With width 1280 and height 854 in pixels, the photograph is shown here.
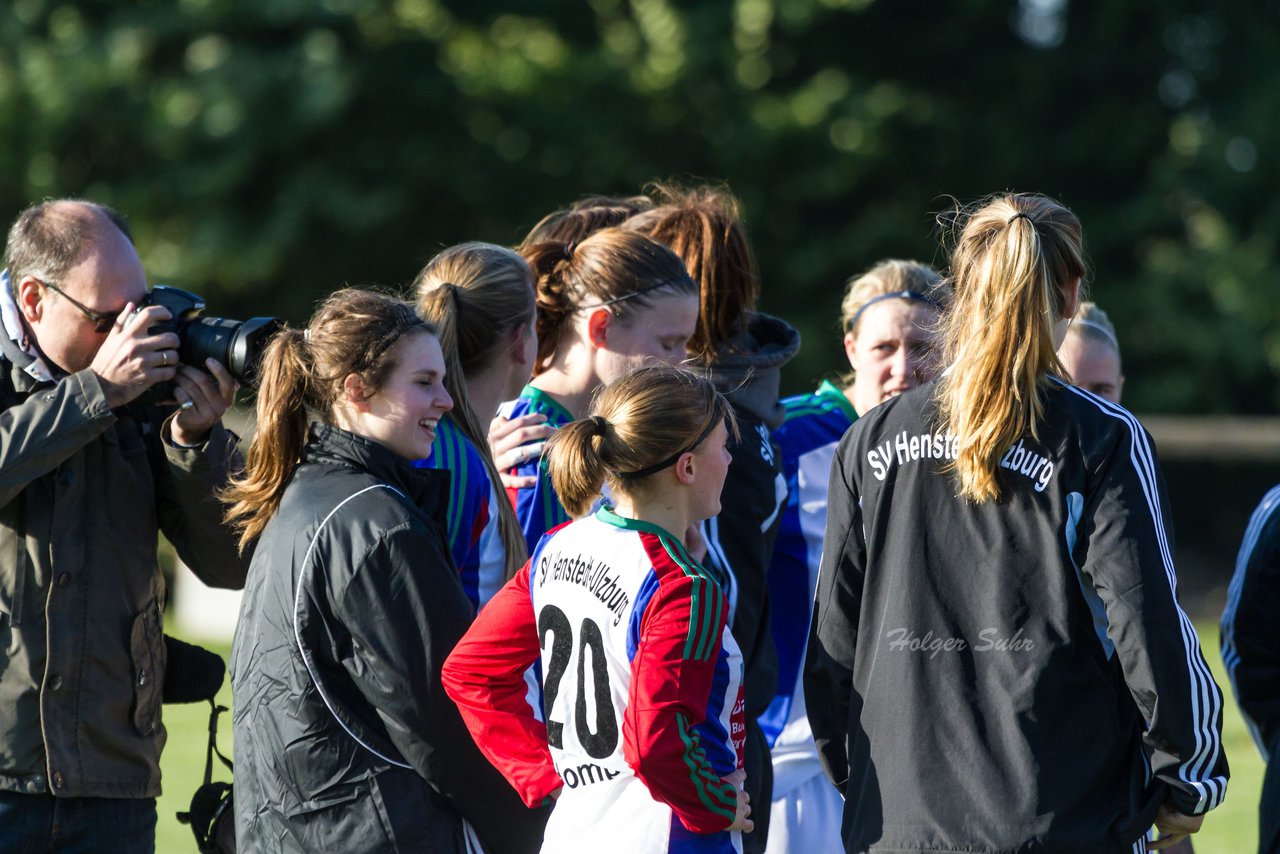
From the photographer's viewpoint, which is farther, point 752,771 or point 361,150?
point 361,150

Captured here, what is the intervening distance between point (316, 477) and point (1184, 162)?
16083mm

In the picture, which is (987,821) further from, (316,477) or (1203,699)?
(316,477)

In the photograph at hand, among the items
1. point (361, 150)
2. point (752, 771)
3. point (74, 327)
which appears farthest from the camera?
point (361, 150)

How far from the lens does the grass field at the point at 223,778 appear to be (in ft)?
21.0

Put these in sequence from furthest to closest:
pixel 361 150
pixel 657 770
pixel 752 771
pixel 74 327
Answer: pixel 361 150 → pixel 74 327 → pixel 752 771 → pixel 657 770

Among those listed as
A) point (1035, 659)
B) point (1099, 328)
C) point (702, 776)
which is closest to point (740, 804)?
point (702, 776)

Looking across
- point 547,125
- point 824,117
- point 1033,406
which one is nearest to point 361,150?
point 547,125

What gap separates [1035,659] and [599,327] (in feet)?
4.48

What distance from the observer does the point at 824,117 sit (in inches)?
655

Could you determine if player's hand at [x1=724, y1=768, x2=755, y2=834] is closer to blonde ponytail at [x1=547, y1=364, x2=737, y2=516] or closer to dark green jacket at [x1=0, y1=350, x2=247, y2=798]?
blonde ponytail at [x1=547, y1=364, x2=737, y2=516]

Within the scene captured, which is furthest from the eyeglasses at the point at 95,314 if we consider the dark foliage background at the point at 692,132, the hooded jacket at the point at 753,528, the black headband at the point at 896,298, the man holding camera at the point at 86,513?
the dark foliage background at the point at 692,132

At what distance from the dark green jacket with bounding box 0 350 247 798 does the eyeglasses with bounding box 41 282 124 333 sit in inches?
5.9

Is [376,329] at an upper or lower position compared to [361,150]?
upper

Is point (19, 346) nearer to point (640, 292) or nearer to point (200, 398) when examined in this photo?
point (200, 398)
